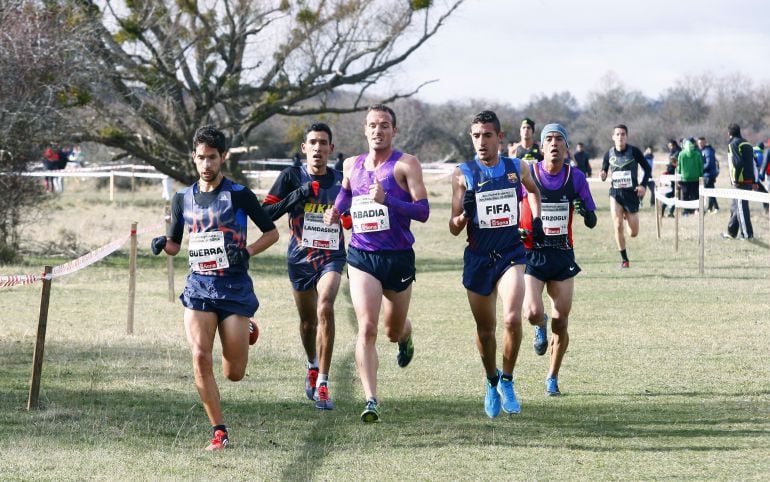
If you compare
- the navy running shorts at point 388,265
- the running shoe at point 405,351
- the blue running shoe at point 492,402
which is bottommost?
the blue running shoe at point 492,402

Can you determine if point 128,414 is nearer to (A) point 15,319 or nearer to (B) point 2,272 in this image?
(A) point 15,319

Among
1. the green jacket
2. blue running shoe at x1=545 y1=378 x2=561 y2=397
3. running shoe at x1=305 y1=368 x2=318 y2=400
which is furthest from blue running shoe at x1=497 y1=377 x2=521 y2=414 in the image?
the green jacket

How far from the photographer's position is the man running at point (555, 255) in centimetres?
970

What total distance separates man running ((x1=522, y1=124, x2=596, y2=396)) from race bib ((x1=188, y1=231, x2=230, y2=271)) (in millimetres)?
2802

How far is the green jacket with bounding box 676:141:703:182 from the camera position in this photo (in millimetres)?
28484

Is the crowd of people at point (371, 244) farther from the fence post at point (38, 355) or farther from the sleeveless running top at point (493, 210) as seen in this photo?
the fence post at point (38, 355)

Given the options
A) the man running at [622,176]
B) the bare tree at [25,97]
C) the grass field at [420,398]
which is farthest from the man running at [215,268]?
the bare tree at [25,97]

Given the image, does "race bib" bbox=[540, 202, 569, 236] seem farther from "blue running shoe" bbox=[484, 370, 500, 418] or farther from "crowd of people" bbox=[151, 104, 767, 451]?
"blue running shoe" bbox=[484, 370, 500, 418]

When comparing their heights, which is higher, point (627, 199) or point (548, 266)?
point (627, 199)

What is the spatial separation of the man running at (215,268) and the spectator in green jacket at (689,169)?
22.0 metres

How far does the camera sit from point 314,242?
9539 millimetres

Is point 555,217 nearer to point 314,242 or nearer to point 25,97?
point 314,242

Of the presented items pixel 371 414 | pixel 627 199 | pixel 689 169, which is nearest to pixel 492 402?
pixel 371 414

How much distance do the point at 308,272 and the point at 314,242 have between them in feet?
0.79
